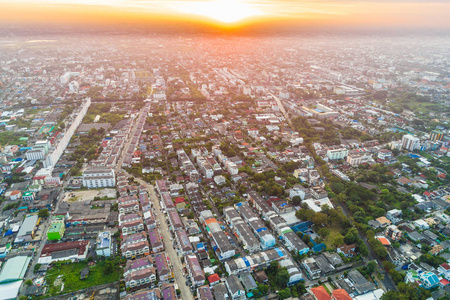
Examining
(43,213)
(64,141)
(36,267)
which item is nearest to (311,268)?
(36,267)

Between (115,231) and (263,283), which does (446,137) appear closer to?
(263,283)

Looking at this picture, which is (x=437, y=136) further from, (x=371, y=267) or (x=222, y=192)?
(x=222, y=192)

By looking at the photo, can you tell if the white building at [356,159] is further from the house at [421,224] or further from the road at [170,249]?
the road at [170,249]

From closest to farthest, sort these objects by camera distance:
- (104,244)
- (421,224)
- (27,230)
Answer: (104,244) → (27,230) → (421,224)

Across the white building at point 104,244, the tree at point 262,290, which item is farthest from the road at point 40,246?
the tree at point 262,290

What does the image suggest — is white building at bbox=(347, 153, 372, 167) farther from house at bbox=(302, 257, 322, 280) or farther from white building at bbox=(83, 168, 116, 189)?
white building at bbox=(83, 168, 116, 189)

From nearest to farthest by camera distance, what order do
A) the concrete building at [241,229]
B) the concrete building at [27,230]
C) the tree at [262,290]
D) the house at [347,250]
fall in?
the tree at [262,290] → the house at [347,250] → the concrete building at [241,229] → the concrete building at [27,230]

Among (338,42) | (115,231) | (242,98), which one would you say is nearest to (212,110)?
(242,98)
